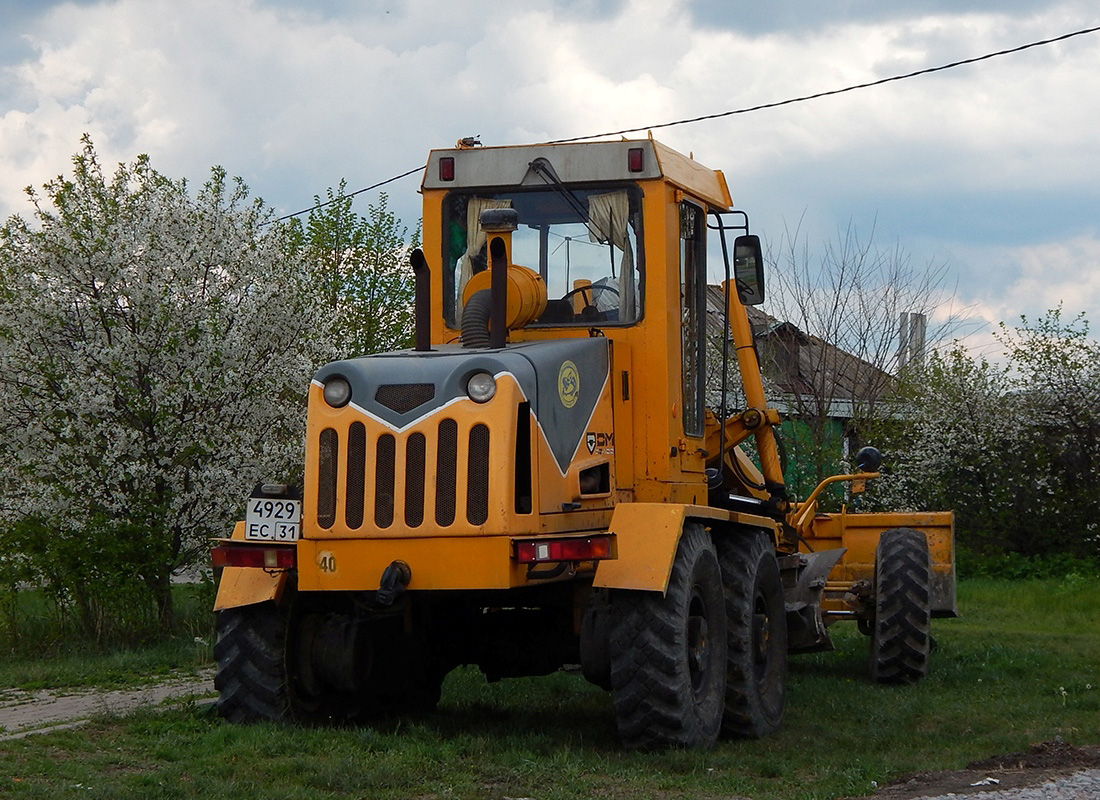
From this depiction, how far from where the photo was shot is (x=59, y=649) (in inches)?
549

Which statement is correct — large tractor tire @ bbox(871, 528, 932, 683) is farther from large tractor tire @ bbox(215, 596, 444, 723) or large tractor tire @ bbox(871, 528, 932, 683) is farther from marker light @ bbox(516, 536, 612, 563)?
marker light @ bbox(516, 536, 612, 563)

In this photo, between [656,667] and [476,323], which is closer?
[656,667]

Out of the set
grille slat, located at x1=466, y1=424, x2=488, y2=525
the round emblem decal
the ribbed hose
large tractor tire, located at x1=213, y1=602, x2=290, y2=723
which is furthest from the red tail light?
the round emblem decal

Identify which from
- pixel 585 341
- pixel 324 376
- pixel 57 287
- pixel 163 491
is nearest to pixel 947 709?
pixel 585 341

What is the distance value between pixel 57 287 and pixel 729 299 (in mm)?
6920

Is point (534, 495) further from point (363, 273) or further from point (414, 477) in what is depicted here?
point (363, 273)

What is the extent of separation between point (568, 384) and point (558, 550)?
1059 mm

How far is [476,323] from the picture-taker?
336 inches

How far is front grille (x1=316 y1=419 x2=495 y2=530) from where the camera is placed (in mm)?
7578

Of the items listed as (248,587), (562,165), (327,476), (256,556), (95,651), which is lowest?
(95,651)

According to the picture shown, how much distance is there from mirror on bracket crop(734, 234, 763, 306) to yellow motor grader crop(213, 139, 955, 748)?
2 centimetres

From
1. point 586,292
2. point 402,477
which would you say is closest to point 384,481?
point 402,477

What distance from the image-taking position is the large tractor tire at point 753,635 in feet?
28.8

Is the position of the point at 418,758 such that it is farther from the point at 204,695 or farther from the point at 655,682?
the point at 204,695
